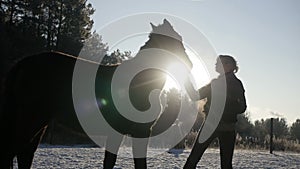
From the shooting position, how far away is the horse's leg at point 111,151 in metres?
5.57

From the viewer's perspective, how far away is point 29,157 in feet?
18.9

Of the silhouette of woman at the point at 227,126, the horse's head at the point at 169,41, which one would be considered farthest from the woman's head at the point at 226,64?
the horse's head at the point at 169,41

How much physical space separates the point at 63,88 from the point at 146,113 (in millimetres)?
1270

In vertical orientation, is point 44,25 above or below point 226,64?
above

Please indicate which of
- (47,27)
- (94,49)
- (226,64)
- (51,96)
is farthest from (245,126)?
(51,96)

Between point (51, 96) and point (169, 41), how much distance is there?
193 cm

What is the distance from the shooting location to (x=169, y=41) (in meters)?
5.88

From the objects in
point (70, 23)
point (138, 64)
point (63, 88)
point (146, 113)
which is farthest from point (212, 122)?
point (70, 23)

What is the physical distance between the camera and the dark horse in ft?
17.5

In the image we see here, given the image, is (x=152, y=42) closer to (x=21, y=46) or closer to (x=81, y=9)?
(x=21, y=46)

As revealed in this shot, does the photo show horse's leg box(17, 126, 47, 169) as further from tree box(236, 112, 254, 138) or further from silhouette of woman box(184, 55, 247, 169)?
tree box(236, 112, 254, 138)

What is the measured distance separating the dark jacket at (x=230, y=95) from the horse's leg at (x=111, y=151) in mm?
1525

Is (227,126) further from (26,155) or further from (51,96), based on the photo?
(26,155)

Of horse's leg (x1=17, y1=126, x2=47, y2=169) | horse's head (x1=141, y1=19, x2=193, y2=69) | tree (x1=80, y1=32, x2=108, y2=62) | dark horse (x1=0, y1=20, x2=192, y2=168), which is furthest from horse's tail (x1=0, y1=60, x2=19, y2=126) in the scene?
tree (x1=80, y1=32, x2=108, y2=62)
